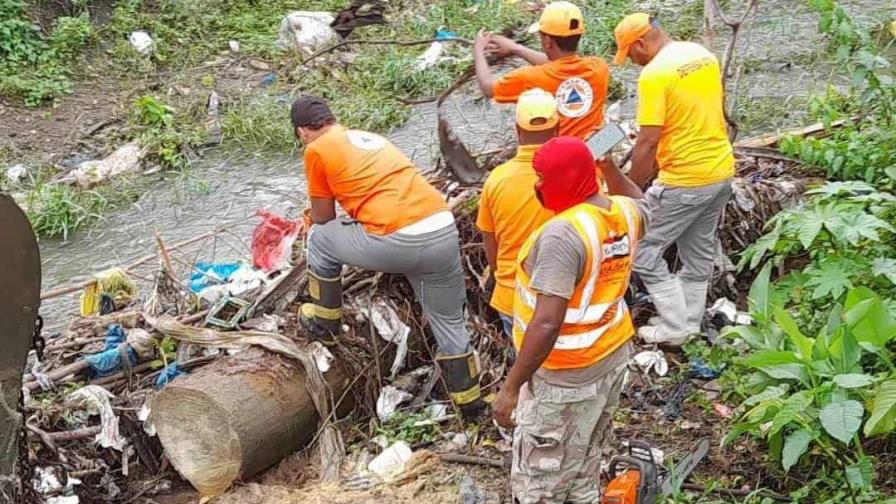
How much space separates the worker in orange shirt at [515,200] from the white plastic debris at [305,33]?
750 cm

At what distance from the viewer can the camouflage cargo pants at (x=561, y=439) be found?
380 centimetres

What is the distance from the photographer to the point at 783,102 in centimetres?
991

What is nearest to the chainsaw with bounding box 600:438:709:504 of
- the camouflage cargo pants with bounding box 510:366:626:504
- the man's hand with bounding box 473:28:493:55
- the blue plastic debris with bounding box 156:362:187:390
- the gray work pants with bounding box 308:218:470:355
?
the camouflage cargo pants with bounding box 510:366:626:504

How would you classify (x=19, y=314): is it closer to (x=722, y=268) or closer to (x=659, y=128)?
(x=659, y=128)

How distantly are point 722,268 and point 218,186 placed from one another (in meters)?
5.06

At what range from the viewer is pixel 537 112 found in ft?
14.1

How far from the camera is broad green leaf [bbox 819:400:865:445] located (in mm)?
3697

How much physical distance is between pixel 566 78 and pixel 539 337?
2.06 meters

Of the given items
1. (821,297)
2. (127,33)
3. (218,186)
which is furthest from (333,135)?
(127,33)

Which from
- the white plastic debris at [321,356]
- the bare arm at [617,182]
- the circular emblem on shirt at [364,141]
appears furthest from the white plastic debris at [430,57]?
the bare arm at [617,182]

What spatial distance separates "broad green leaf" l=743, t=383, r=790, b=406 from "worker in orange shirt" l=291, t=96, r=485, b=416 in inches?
58.8

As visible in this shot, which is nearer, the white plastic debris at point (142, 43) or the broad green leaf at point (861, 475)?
the broad green leaf at point (861, 475)

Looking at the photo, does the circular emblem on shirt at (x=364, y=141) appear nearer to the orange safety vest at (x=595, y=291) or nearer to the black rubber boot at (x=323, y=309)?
the black rubber boot at (x=323, y=309)

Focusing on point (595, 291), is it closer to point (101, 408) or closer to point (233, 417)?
point (233, 417)
